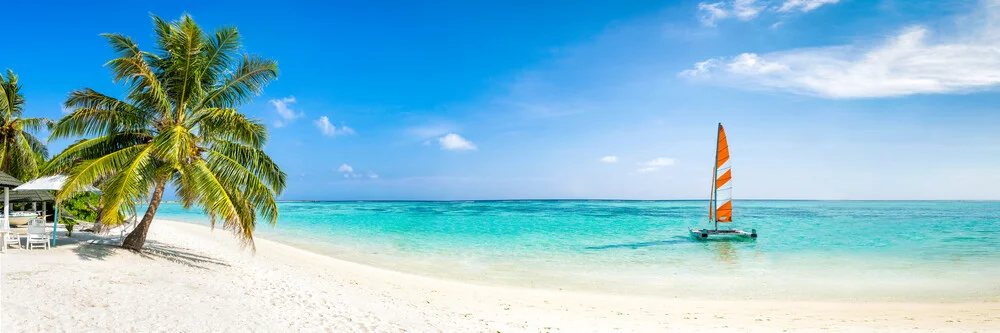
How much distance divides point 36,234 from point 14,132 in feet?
36.4

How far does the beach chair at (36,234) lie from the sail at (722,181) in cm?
2386

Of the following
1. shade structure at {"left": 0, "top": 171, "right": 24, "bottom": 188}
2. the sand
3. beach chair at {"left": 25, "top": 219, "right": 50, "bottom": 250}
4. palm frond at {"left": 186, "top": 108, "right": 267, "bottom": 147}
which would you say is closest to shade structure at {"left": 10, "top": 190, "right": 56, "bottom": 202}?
shade structure at {"left": 0, "top": 171, "right": 24, "bottom": 188}

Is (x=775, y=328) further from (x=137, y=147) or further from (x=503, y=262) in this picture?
(x=137, y=147)

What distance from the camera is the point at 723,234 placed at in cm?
2488

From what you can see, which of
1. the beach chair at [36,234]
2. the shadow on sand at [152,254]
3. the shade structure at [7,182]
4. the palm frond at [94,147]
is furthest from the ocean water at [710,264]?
the shade structure at [7,182]

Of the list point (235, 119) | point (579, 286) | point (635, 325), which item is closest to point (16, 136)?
point (235, 119)

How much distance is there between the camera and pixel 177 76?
10.6 m

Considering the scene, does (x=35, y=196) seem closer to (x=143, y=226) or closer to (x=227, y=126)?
(x=143, y=226)

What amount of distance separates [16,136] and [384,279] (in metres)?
16.7

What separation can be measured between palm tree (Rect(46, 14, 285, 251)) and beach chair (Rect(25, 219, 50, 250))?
126 cm

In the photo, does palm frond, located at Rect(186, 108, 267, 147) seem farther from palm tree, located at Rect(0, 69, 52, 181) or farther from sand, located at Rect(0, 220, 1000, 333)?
palm tree, located at Rect(0, 69, 52, 181)

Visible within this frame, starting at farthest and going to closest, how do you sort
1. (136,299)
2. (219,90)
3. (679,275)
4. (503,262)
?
(503,262), (679,275), (219,90), (136,299)

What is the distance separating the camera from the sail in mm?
23000

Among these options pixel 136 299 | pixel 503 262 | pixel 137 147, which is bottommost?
pixel 503 262
